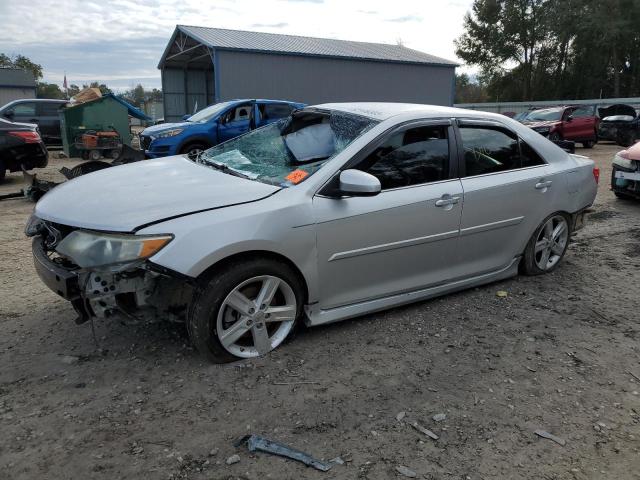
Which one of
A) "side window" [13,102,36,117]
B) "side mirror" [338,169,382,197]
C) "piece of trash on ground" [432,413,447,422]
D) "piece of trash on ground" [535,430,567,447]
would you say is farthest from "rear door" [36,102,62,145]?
"piece of trash on ground" [535,430,567,447]

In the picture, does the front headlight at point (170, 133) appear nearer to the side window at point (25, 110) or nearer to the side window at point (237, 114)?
the side window at point (237, 114)

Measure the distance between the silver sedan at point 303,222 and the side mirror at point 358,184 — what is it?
10mm

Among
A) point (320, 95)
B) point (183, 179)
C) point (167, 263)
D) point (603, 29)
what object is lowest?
point (167, 263)

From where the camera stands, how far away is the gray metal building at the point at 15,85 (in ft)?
166

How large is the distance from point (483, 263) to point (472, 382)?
1361mm

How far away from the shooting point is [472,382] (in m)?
3.05

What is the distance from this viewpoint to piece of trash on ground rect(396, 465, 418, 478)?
7.55ft

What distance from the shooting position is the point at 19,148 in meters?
9.65

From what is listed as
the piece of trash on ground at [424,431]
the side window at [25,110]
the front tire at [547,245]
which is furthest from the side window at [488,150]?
the side window at [25,110]

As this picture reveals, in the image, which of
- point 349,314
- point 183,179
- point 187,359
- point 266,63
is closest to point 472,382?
point 349,314

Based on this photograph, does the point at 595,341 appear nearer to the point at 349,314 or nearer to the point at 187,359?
the point at 349,314

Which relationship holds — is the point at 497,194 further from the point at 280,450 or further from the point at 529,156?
the point at 280,450

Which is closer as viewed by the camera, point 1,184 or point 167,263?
point 167,263

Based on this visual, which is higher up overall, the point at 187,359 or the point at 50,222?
the point at 50,222
